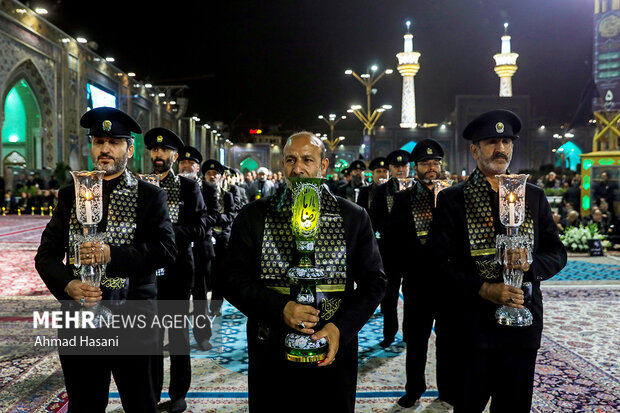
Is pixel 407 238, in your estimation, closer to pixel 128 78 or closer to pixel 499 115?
pixel 499 115

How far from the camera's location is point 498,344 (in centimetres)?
284

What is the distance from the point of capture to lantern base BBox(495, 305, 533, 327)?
2.63 metres

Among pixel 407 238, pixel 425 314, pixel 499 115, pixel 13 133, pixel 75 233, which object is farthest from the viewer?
pixel 13 133

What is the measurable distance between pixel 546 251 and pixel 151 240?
212 cm

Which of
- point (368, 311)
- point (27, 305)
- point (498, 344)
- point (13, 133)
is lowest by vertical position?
point (27, 305)

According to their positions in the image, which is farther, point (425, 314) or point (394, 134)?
point (394, 134)

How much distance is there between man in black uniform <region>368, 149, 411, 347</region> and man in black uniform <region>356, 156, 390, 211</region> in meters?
0.80

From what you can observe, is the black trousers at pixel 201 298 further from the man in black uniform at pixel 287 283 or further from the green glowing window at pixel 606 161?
the green glowing window at pixel 606 161

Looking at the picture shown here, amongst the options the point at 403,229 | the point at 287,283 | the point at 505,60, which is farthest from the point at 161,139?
the point at 505,60

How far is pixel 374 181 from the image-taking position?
7.62m

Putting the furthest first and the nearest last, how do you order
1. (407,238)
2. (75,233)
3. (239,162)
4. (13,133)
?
(239,162)
(13,133)
(407,238)
(75,233)

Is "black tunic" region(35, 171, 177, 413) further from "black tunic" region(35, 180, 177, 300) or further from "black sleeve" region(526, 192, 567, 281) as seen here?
"black sleeve" region(526, 192, 567, 281)

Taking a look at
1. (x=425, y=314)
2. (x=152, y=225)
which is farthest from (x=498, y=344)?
(x=152, y=225)

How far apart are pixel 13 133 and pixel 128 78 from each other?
8.69 m
